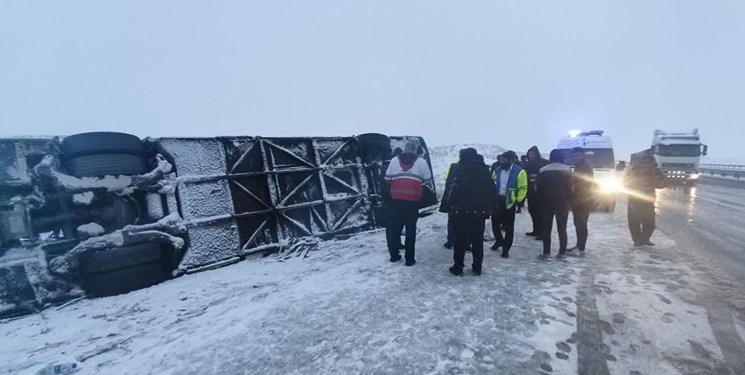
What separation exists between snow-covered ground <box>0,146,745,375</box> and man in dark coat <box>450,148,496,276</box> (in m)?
0.44

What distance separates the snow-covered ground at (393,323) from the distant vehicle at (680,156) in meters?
16.0

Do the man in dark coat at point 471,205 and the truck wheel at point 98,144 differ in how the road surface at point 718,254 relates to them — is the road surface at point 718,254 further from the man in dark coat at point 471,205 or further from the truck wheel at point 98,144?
the truck wheel at point 98,144

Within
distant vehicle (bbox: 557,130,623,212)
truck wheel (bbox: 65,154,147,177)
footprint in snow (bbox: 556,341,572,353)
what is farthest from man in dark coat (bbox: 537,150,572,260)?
truck wheel (bbox: 65,154,147,177)

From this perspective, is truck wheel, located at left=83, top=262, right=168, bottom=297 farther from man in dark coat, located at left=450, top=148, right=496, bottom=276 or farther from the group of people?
man in dark coat, located at left=450, top=148, right=496, bottom=276

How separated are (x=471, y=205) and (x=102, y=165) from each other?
20.6ft

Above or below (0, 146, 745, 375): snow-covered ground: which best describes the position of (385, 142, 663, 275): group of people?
above

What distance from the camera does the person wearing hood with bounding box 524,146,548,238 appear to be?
767 cm

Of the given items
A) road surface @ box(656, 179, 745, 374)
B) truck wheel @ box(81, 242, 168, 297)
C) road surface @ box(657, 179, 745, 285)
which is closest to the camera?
road surface @ box(656, 179, 745, 374)

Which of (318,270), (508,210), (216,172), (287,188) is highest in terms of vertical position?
(216,172)

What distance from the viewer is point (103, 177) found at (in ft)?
17.7

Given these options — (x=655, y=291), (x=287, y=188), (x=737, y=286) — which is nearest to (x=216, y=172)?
(x=287, y=188)

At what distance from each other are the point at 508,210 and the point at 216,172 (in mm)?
6196

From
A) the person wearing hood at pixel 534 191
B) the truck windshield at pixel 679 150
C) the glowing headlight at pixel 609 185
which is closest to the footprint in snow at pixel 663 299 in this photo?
the person wearing hood at pixel 534 191

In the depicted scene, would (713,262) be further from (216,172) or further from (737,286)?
(216,172)
